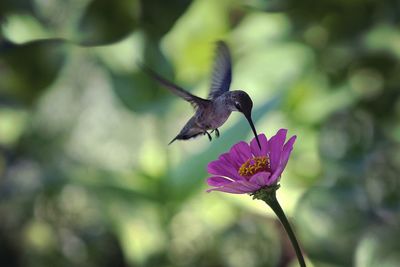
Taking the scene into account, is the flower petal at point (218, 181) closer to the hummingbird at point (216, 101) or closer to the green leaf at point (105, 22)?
the hummingbird at point (216, 101)

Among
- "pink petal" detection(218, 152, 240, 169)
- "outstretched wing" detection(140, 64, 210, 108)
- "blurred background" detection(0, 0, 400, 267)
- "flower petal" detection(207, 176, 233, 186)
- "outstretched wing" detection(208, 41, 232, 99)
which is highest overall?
"blurred background" detection(0, 0, 400, 267)

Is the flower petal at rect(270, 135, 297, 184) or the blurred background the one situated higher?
the blurred background

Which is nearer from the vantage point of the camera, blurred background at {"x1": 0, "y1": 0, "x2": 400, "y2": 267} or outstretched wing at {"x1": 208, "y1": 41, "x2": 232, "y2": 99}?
outstretched wing at {"x1": 208, "y1": 41, "x2": 232, "y2": 99}

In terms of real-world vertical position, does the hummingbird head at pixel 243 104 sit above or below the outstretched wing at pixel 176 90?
below

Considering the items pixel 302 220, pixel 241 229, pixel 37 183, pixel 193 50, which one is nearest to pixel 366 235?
pixel 302 220

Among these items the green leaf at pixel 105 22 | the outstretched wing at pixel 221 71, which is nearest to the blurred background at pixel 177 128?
the green leaf at pixel 105 22

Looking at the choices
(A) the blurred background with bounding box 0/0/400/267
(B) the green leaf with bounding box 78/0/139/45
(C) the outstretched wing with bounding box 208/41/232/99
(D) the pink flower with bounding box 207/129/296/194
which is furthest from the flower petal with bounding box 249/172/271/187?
(B) the green leaf with bounding box 78/0/139/45

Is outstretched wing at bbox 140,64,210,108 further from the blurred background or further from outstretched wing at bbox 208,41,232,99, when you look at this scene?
the blurred background
